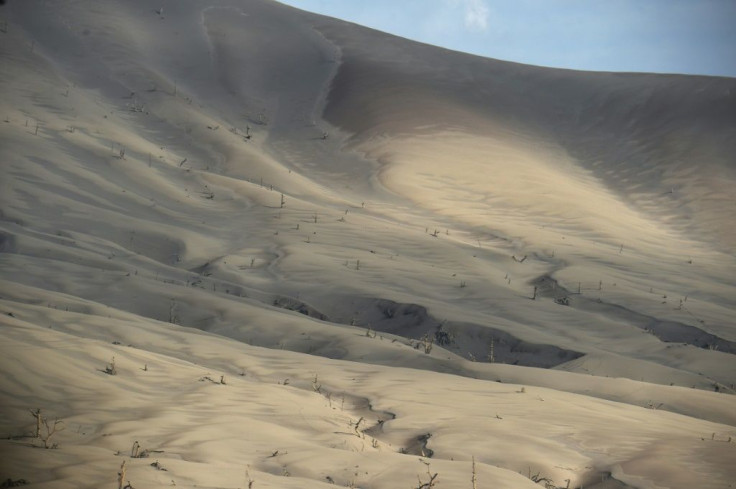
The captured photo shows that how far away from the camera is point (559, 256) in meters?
14.3

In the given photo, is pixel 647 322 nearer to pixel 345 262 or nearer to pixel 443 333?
pixel 443 333

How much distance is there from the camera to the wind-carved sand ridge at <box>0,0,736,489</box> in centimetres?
521

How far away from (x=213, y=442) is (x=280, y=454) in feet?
1.26

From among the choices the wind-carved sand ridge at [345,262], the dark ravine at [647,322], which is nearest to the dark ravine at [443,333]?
the wind-carved sand ridge at [345,262]

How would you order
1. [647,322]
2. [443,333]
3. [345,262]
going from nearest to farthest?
[443,333]
[647,322]
[345,262]

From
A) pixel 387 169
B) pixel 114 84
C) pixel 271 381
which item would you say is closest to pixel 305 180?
pixel 387 169

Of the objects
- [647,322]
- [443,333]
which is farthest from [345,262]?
[647,322]

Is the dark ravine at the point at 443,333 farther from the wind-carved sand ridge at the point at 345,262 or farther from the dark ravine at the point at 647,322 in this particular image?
the dark ravine at the point at 647,322

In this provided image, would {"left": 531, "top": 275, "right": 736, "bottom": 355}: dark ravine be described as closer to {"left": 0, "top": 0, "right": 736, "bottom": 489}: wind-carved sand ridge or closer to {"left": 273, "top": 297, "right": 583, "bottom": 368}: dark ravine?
{"left": 0, "top": 0, "right": 736, "bottom": 489}: wind-carved sand ridge

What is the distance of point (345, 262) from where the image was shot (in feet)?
40.9

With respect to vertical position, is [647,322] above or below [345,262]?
below

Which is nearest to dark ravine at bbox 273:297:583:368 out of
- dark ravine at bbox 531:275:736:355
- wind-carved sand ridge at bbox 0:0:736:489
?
wind-carved sand ridge at bbox 0:0:736:489

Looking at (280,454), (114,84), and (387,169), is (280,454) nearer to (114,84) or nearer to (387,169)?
(387,169)

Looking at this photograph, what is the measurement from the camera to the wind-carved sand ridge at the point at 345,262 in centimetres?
521
